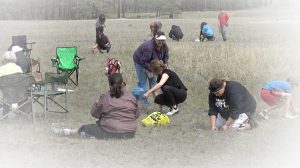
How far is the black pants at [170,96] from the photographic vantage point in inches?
367

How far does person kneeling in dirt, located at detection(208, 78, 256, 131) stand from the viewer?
801 centimetres

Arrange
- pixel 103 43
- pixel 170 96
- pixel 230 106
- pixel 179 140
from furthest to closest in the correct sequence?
1. pixel 103 43
2. pixel 170 96
3. pixel 230 106
4. pixel 179 140

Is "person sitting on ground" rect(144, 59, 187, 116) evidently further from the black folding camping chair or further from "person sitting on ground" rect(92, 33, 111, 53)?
"person sitting on ground" rect(92, 33, 111, 53)

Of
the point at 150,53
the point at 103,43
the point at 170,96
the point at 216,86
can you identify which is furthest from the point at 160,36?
the point at 103,43

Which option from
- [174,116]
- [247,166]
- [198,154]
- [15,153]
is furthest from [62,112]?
[247,166]

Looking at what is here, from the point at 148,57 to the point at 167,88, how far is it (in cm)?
81

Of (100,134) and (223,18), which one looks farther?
(223,18)

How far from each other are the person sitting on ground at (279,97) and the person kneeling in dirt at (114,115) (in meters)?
2.51

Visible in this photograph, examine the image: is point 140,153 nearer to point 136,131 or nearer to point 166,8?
point 136,131

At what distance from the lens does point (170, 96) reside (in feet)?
30.6

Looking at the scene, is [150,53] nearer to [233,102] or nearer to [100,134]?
[233,102]

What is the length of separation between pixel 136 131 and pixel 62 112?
208cm

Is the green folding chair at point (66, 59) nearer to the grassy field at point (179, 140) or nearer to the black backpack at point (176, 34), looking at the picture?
the grassy field at point (179, 140)

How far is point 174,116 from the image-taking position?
9.34m
